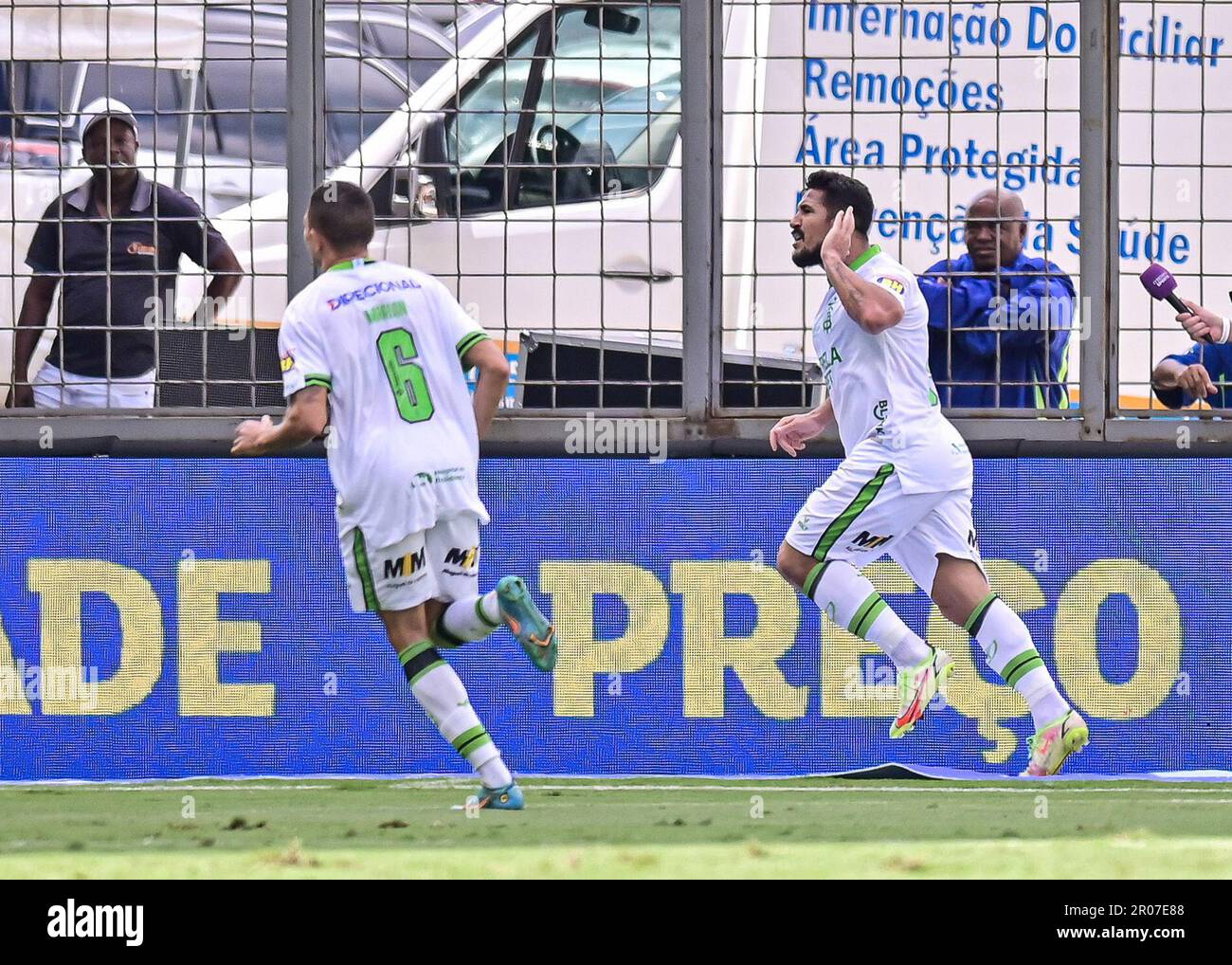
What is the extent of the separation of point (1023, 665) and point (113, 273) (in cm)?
401

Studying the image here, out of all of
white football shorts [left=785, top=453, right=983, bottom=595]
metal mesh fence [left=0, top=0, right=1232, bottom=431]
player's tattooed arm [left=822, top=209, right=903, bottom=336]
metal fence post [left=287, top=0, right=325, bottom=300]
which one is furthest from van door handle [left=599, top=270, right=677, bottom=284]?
white football shorts [left=785, top=453, right=983, bottom=595]

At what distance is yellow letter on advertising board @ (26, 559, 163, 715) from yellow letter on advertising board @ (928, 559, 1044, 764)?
3.09 meters

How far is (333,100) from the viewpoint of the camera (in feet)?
35.5

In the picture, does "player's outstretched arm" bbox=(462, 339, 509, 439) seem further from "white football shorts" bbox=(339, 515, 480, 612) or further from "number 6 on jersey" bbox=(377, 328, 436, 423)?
"white football shorts" bbox=(339, 515, 480, 612)

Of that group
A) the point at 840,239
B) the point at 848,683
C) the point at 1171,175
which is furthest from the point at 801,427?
the point at 1171,175

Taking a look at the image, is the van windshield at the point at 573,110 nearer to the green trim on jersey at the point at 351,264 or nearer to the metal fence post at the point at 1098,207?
the metal fence post at the point at 1098,207

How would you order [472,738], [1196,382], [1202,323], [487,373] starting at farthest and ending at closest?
[1196,382] < [1202,323] < [487,373] < [472,738]

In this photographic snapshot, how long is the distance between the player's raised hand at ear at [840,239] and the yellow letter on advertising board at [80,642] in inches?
119

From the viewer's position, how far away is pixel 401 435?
7.11 m

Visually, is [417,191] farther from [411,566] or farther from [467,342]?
[411,566]

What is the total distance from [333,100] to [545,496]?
302cm

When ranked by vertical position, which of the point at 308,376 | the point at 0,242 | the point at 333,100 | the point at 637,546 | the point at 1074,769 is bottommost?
the point at 1074,769
